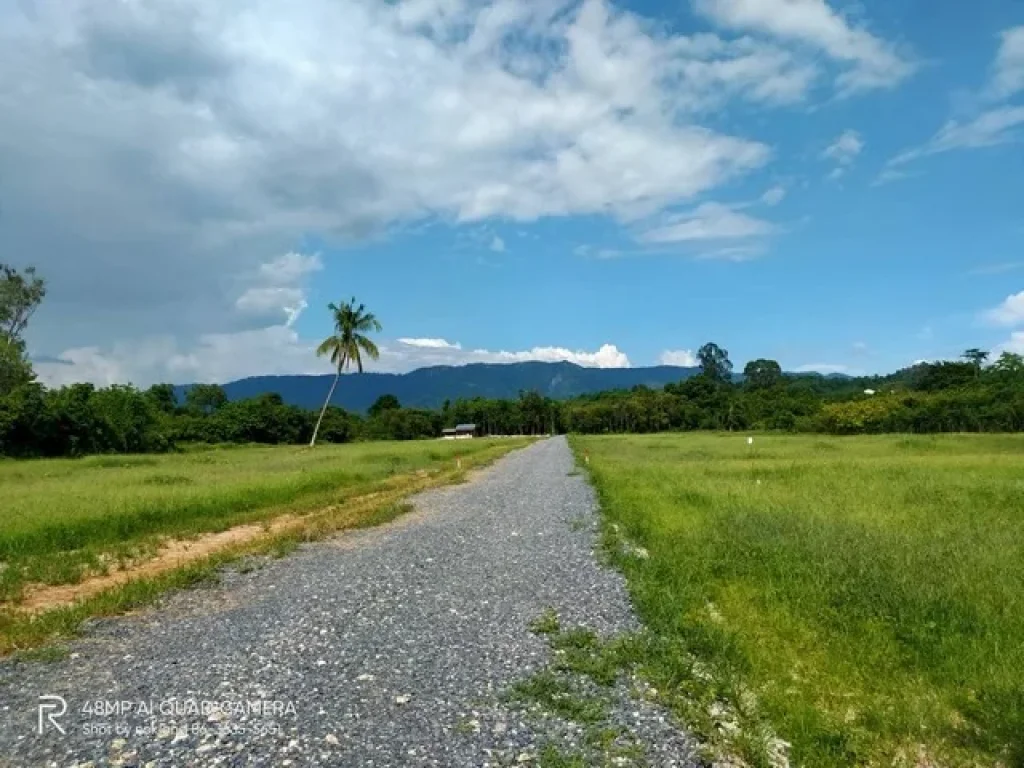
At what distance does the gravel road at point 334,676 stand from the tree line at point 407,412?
5630 centimetres

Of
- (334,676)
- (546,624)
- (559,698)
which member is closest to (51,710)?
(334,676)

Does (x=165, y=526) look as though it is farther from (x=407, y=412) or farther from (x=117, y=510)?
(x=407, y=412)

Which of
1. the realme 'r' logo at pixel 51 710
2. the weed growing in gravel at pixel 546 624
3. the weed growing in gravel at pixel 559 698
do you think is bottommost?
the weed growing in gravel at pixel 546 624

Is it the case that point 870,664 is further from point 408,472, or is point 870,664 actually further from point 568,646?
point 408,472

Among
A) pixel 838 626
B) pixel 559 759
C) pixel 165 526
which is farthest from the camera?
pixel 165 526

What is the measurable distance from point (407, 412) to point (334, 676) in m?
153

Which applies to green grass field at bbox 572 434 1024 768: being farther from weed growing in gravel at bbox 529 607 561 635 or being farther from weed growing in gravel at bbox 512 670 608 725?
weed growing in gravel at bbox 529 607 561 635

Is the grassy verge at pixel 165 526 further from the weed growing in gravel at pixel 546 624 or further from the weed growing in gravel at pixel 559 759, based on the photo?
the weed growing in gravel at pixel 559 759

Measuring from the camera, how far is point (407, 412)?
159 metres

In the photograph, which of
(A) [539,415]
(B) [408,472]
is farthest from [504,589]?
(A) [539,415]

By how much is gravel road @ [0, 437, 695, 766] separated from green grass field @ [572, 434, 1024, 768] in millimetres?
895

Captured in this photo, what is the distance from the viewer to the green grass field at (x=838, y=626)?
683 centimetres

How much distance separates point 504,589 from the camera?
484 inches

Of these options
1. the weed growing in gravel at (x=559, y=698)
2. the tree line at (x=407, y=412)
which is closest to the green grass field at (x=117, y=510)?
the weed growing in gravel at (x=559, y=698)
